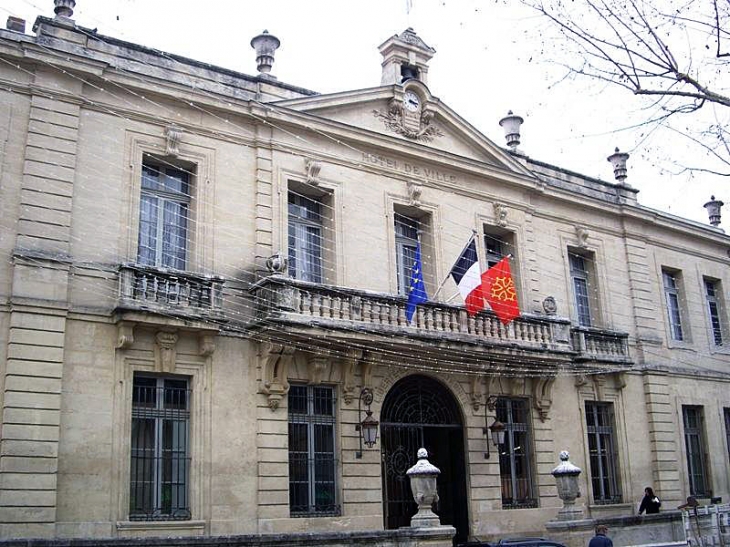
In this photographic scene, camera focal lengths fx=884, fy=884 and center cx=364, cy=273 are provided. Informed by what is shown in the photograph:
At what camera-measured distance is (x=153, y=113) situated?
650 inches

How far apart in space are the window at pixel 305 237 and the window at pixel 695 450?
1199cm

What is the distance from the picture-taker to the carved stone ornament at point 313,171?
18.2 metres

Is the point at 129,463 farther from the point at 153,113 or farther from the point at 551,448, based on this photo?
the point at 551,448

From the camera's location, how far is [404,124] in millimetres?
20047

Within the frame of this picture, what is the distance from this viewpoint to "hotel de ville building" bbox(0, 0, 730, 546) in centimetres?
1446

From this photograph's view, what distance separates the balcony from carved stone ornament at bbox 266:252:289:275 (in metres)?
0.32

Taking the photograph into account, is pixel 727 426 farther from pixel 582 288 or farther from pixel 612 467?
pixel 582 288

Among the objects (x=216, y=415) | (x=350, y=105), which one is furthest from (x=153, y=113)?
(x=216, y=415)

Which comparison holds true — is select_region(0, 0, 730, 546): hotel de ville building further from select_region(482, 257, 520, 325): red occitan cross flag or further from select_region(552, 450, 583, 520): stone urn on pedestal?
select_region(482, 257, 520, 325): red occitan cross flag

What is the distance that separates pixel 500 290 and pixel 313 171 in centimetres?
460

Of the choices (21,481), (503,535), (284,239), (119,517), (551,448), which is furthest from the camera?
(551,448)

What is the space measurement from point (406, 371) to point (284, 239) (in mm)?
3763

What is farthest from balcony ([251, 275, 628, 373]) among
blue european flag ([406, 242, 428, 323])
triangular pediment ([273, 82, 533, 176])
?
triangular pediment ([273, 82, 533, 176])

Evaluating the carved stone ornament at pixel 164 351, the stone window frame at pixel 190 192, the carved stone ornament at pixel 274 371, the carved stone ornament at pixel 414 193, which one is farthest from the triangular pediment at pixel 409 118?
the carved stone ornament at pixel 164 351
